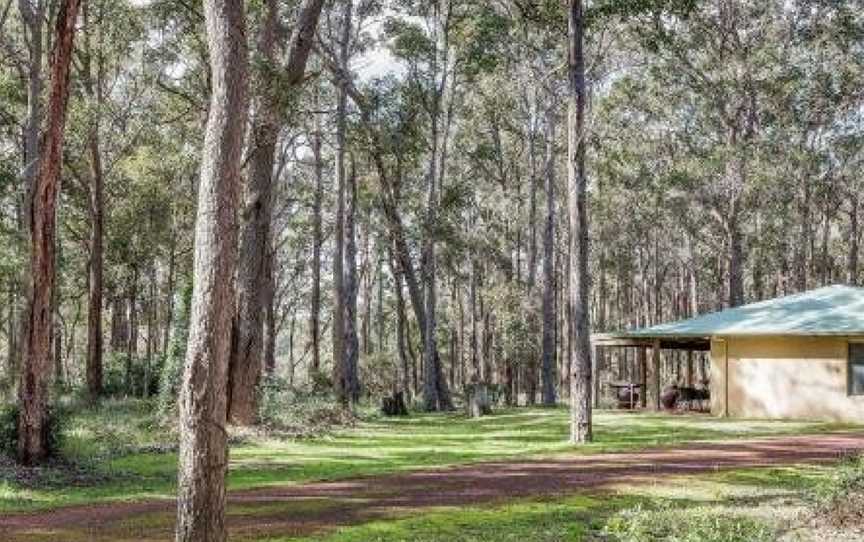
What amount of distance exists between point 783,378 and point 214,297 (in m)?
22.6

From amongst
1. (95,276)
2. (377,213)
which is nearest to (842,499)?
(95,276)

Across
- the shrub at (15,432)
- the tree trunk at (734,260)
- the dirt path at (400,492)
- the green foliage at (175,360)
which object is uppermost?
the tree trunk at (734,260)

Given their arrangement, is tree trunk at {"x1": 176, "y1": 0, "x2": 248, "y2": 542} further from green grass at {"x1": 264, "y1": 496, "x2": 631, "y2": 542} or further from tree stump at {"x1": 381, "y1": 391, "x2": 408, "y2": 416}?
tree stump at {"x1": 381, "y1": 391, "x2": 408, "y2": 416}

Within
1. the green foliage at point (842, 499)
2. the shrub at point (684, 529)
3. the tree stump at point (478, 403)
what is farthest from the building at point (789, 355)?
the shrub at point (684, 529)

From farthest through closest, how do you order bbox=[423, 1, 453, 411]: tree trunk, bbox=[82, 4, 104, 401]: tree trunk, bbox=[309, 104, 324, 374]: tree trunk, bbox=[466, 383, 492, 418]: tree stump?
bbox=[309, 104, 324, 374]: tree trunk
bbox=[423, 1, 453, 411]: tree trunk
bbox=[82, 4, 104, 401]: tree trunk
bbox=[466, 383, 492, 418]: tree stump

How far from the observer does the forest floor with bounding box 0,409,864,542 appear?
9.91m

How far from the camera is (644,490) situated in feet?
41.4

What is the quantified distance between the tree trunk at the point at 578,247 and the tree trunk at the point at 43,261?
9.53 meters

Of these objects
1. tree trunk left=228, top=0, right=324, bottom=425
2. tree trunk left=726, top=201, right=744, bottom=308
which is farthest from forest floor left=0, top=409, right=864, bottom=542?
tree trunk left=726, top=201, right=744, bottom=308

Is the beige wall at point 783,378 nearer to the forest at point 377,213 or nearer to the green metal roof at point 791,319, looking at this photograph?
the green metal roof at point 791,319

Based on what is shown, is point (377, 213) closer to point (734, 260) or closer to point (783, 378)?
point (734, 260)

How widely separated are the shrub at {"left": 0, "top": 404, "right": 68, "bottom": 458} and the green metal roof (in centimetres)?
1855

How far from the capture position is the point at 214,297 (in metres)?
7.47

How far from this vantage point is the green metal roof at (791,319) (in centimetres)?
2575
